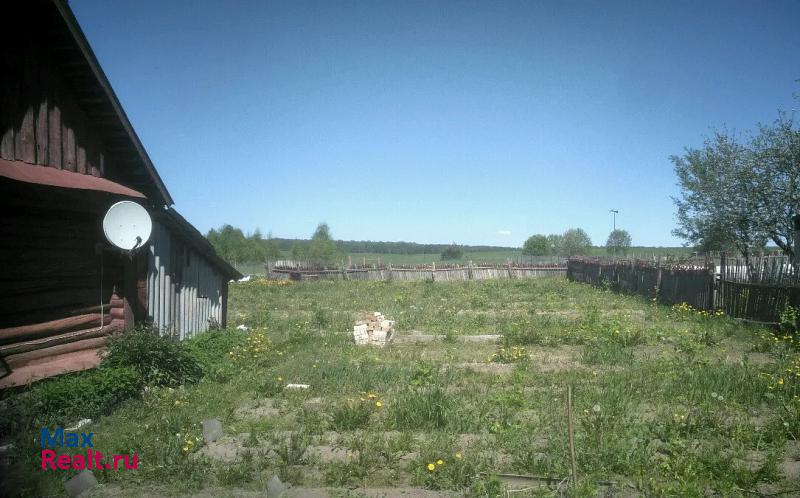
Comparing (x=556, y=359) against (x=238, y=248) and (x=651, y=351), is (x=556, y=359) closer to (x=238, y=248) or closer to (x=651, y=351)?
(x=651, y=351)

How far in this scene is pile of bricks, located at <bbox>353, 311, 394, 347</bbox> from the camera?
11586mm

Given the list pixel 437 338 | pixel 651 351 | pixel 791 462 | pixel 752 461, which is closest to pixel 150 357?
pixel 437 338

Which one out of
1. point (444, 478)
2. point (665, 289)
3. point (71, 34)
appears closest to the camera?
point (444, 478)

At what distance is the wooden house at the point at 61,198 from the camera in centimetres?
651

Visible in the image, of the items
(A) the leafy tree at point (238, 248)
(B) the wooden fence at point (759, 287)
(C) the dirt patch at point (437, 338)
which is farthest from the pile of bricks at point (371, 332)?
(A) the leafy tree at point (238, 248)

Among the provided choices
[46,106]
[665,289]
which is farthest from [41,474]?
[665,289]

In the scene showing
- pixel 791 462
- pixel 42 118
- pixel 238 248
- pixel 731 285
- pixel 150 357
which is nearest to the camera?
pixel 791 462

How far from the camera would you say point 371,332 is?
11672mm

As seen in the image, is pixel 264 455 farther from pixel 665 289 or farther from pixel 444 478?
pixel 665 289

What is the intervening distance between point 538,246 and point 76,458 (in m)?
72.3

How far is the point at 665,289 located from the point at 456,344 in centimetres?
1143

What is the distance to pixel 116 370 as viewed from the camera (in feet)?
23.4

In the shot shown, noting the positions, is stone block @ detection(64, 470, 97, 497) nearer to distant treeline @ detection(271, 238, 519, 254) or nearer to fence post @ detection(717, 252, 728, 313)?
fence post @ detection(717, 252, 728, 313)

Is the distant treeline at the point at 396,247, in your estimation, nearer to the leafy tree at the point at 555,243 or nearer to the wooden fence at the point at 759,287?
the leafy tree at the point at 555,243
